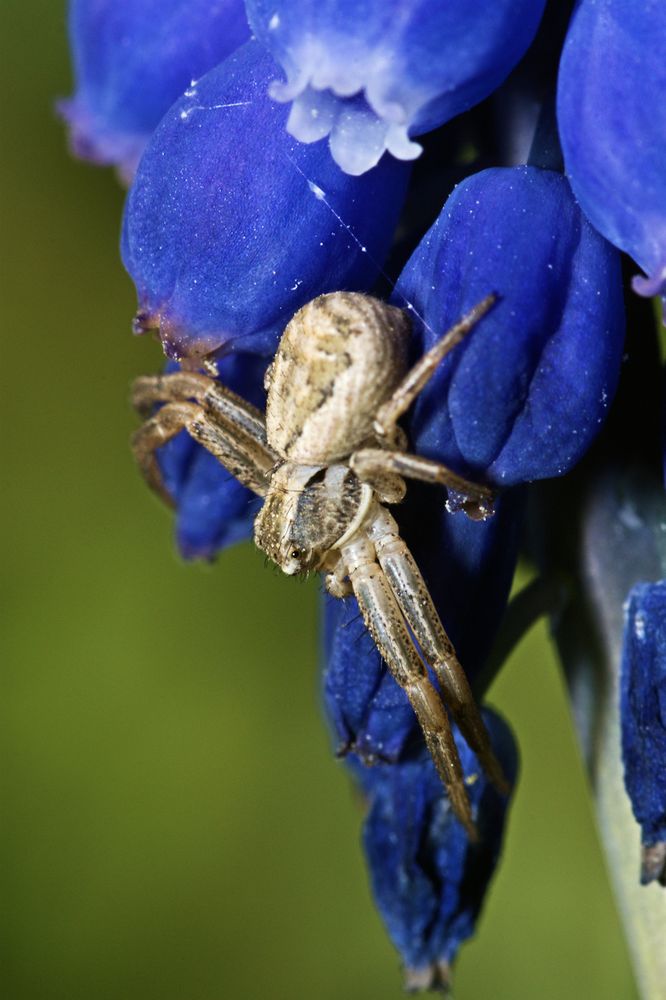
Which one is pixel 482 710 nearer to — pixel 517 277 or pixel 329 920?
pixel 517 277

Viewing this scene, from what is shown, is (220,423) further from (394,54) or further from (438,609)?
(394,54)

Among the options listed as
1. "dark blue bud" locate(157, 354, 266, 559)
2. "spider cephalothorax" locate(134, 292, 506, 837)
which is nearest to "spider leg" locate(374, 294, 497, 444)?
"spider cephalothorax" locate(134, 292, 506, 837)

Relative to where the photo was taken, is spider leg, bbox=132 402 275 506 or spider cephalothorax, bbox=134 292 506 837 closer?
spider cephalothorax, bbox=134 292 506 837

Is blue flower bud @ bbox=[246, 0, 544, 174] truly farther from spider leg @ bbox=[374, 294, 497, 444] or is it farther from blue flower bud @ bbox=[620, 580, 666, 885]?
blue flower bud @ bbox=[620, 580, 666, 885]

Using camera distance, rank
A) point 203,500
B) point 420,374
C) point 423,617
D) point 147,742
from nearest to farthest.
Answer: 1. point 420,374
2. point 423,617
3. point 203,500
4. point 147,742

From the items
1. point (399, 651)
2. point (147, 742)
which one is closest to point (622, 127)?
point (399, 651)

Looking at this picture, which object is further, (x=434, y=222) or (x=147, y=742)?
(x=147, y=742)

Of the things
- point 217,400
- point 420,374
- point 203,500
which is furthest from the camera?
point 203,500
